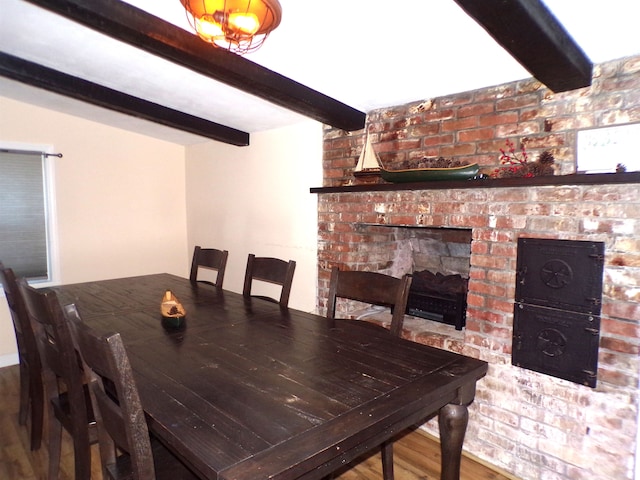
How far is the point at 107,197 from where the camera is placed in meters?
4.12

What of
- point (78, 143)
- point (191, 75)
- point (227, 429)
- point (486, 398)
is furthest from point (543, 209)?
point (78, 143)

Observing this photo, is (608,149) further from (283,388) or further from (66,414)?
(66,414)

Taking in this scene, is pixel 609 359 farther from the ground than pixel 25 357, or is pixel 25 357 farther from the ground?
pixel 609 359

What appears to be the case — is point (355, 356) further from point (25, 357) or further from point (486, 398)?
point (25, 357)

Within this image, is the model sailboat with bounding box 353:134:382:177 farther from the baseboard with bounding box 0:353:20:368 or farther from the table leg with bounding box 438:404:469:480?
→ the baseboard with bounding box 0:353:20:368

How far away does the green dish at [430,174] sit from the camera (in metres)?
2.06

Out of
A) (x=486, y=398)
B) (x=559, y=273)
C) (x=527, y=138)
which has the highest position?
(x=527, y=138)

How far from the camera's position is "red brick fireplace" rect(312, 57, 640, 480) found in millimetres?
1690

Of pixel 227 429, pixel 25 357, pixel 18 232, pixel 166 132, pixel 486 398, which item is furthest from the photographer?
pixel 166 132

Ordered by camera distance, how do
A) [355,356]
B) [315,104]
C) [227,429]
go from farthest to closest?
1. [315,104]
2. [355,356]
3. [227,429]

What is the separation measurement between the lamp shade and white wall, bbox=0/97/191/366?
10.3 ft

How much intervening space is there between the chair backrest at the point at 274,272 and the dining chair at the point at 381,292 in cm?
33

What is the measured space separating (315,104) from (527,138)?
1.26m

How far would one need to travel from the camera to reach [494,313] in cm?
209
